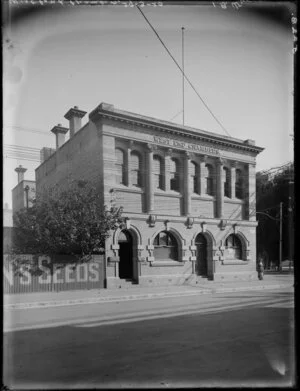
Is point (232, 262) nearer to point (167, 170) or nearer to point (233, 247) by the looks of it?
point (233, 247)

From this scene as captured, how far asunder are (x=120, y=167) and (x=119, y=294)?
5324mm

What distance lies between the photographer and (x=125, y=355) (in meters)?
6.03

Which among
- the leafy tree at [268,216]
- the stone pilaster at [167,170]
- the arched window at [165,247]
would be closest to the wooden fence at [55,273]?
the arched window at [165,247]

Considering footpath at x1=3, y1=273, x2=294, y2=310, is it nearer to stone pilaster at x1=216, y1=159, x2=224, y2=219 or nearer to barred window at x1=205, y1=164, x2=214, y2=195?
stone pilaster at x1=216, y1=159, x2=224, y2=219

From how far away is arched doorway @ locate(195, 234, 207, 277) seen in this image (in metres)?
15.3

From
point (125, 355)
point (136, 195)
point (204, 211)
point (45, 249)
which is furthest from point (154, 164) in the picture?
point (125, 355)

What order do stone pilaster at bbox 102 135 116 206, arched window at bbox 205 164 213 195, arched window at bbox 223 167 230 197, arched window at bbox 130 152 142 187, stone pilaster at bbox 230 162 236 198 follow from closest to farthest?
1. stone pilaster at bbox 230 162 236 198
2. stone pilaster at bbox 102 135 116 206
3. arched window at bbox 223 167 230 197
4. arched window at bbox 205 164 213 195
5. arched window at bbox 130 152 142 187

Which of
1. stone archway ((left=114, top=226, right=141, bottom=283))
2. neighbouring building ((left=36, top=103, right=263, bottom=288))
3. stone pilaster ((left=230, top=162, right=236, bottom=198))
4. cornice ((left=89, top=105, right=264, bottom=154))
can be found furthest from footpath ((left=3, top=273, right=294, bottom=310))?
cornice ((left=89, top=105, right=264, bottom=154))

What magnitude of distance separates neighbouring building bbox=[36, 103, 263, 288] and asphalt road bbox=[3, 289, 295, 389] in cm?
378

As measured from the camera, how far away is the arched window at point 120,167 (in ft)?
45.1

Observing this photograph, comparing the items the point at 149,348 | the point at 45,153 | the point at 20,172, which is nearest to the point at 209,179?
the point at 45,153

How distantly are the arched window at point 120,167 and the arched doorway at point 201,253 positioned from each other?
4.34 m

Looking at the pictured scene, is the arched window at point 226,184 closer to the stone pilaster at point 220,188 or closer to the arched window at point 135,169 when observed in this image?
the stone pilaster at point 220,188

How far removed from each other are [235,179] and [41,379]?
10.5 m
